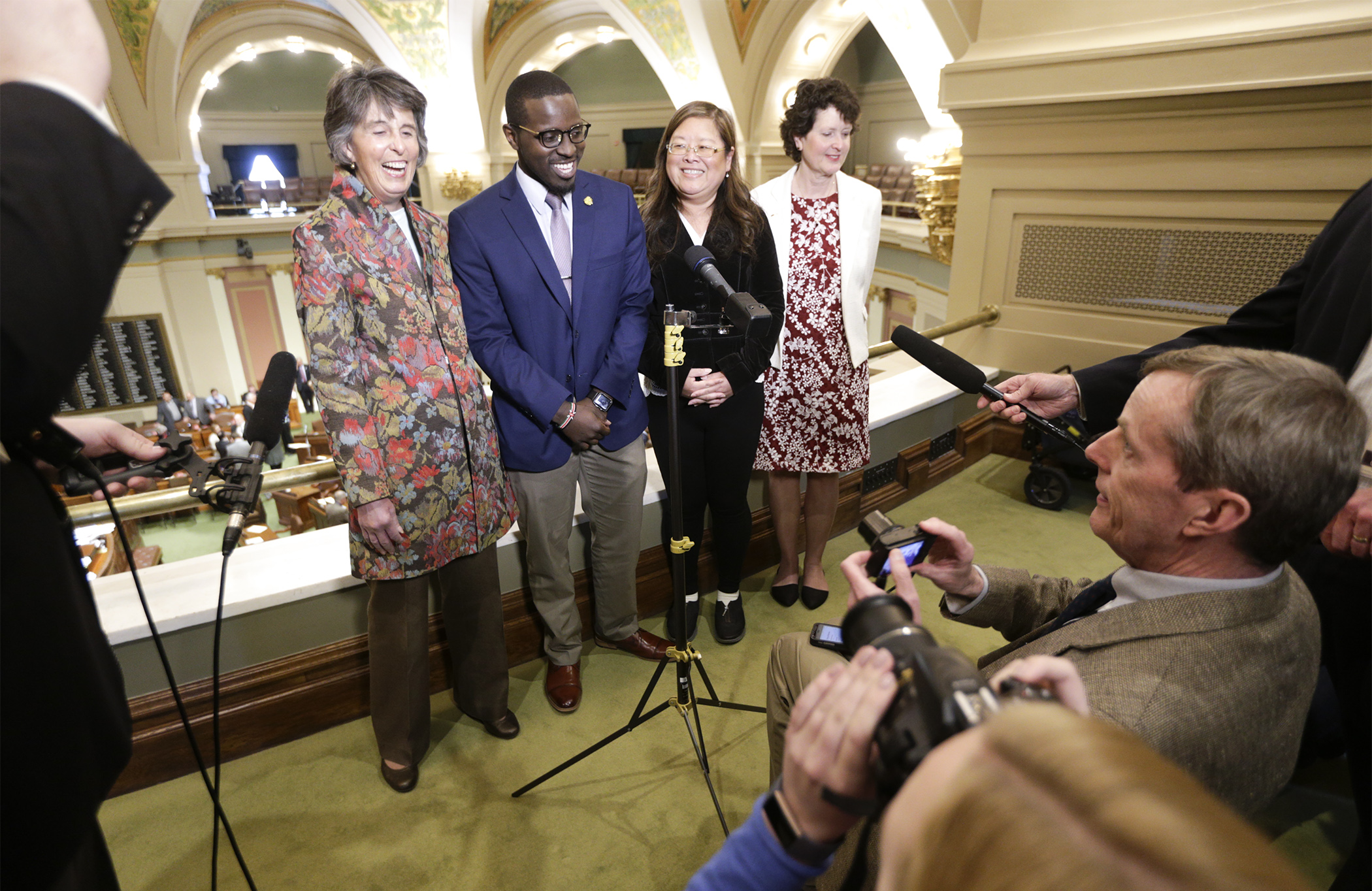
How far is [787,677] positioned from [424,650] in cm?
98

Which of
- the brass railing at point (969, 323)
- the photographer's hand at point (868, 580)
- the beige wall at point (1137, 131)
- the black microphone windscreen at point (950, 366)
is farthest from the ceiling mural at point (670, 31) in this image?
the photographer's hand at point (868, 580)

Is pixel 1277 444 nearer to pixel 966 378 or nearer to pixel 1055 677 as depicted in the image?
pixel 1055 677

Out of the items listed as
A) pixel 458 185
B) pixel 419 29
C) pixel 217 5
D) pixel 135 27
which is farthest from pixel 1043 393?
pixel 217 5

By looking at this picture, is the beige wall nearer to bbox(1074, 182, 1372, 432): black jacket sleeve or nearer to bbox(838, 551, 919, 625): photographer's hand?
bbox(1074, 182, 1372, 432): black jacket sleeve

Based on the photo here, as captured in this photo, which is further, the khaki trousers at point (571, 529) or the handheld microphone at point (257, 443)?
the khaki trousers at point (571, 529)

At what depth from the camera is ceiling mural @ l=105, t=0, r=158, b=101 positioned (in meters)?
9.17

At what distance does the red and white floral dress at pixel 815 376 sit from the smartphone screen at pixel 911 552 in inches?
53.0

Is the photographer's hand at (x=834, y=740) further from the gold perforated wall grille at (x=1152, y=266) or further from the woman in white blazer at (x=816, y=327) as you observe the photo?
A: the gold perforated wall grille at (x=1152, y=266)

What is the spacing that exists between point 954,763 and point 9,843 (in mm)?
823

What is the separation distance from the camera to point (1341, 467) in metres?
0.86

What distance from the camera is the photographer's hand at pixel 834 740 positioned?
571 millimetres

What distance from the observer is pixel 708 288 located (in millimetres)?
1958

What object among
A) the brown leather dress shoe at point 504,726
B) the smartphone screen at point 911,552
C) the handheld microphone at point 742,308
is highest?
the handheld microphone at point 742,308

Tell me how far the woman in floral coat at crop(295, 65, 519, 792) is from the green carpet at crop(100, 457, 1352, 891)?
0.14 m
